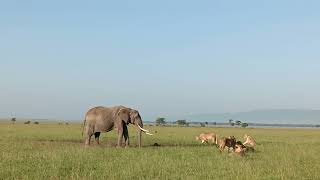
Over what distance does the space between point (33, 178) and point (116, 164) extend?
4.22m

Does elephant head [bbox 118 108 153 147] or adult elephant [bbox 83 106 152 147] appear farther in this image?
elephant head [bbox 118 108 153 147]

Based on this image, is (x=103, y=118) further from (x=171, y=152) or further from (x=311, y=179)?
(x=311, y=179)

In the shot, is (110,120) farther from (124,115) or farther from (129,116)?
(129,116)

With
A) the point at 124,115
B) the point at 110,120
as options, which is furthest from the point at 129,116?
the point at 110,120

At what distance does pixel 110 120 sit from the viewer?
34.0 m

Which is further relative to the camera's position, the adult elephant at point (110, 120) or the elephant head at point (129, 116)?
the elephant head at point (129, 116)

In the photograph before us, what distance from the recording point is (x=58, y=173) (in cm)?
1689

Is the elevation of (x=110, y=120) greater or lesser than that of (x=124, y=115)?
lesser

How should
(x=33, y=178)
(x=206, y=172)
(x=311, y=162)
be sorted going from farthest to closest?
(x=311, y=162), (x=206, y=172), (x=33, y=178)

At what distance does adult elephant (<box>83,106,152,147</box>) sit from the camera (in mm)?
33156

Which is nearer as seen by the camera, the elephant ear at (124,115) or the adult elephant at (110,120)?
the adult elephant at (110,120)

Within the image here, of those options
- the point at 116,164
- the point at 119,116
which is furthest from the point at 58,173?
the point at 119,116

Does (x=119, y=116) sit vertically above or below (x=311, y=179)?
above

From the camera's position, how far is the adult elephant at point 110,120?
109ft
